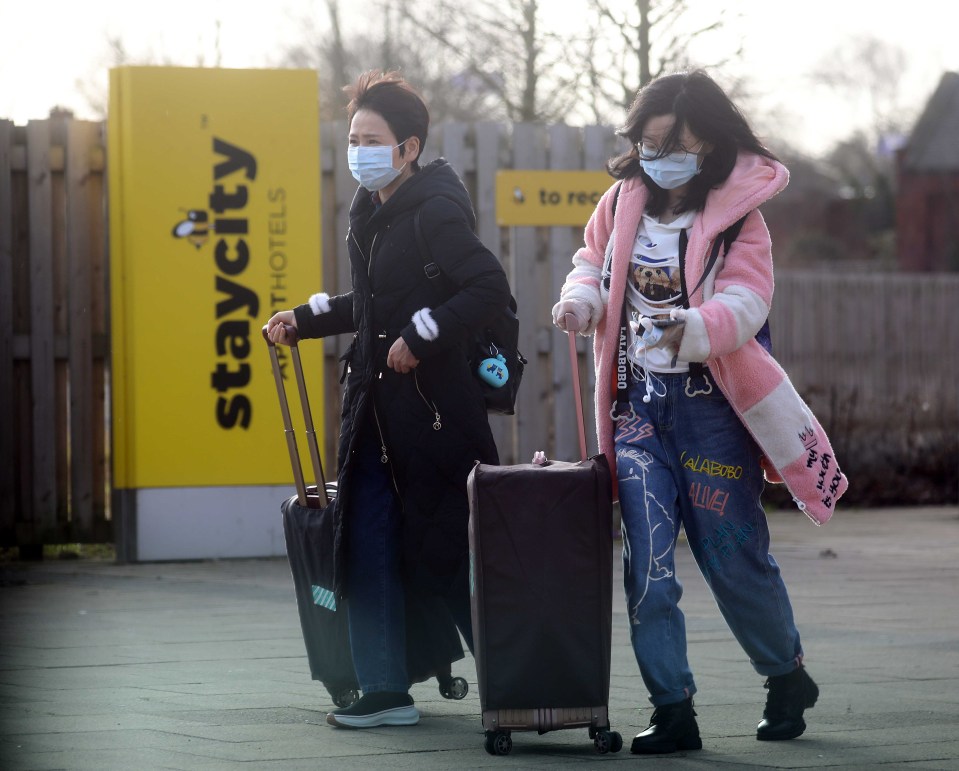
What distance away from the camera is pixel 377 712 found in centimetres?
502

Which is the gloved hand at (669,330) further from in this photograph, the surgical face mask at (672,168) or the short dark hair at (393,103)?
the short dark hair at (393,103)

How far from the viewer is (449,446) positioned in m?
5.01

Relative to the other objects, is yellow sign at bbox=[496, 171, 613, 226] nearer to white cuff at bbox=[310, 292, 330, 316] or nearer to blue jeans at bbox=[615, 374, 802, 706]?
white cuff at bbox=[310, 292, 330, 316]

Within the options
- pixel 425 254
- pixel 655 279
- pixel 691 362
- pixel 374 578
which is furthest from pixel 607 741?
pixel 425 254

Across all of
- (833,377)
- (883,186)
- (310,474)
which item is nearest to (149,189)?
(310,474)

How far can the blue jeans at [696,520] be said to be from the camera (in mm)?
4711

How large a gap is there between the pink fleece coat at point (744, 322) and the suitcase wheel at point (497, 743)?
828 mm

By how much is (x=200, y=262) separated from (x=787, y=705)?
225 inches

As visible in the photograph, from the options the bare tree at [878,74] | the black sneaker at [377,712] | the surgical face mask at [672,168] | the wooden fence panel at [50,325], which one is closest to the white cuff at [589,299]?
the surgical face mask at [672,168]

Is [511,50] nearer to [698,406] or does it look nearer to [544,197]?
[544,197]

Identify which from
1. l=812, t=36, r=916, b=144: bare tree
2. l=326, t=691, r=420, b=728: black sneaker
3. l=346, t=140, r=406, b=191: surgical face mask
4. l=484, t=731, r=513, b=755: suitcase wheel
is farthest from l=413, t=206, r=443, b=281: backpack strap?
l=812, t=36, r=916, b=144: bare tree

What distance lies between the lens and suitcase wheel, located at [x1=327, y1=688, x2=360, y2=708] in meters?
5.22

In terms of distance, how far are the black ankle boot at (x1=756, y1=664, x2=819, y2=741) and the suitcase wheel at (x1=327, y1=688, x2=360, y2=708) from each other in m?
1.22

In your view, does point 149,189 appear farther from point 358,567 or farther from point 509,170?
Answer: point 358,567
